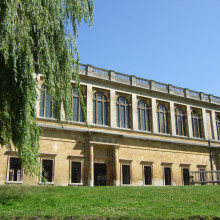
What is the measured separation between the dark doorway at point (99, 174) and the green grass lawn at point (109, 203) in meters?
8.82

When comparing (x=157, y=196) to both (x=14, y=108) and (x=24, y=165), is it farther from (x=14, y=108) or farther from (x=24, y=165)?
(x=14, y=108)

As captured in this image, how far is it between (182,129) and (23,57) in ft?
80.6

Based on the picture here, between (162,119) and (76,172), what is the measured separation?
10.9 meters

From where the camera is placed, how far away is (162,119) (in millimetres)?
30750

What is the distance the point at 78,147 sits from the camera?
2461 centimetres

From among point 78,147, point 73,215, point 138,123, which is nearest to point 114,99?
point 138,123

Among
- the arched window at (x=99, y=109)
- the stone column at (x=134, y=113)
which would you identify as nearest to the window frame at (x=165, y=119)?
the stone column at (x=134, y=113)

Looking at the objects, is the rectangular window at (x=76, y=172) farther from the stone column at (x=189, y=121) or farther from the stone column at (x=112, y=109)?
the stone column at (x=189, y=121)

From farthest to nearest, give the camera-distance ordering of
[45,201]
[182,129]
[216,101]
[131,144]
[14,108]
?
[216,101]
[182,129]
[131,144]
[45,201]
[14,108]

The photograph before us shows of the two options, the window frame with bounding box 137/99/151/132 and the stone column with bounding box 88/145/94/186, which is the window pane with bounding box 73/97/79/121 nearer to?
the stone column with bounding box 88/145/94/186

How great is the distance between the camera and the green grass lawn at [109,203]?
37.1ft

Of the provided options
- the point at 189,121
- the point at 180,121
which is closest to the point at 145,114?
the point at 180,121

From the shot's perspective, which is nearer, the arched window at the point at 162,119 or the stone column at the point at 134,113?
the stone column at the point at 134,113

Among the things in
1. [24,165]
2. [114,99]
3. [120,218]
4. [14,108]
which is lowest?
[120,218]
